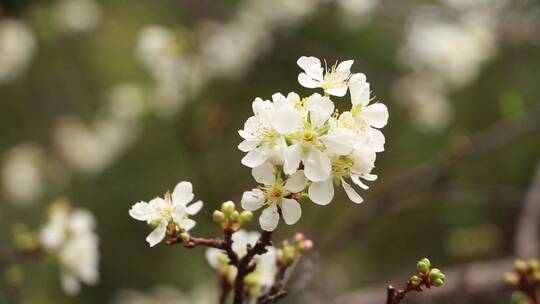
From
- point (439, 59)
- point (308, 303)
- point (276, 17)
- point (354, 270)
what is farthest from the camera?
point (354, 270)

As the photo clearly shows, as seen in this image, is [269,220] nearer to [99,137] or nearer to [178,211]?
[178,211]

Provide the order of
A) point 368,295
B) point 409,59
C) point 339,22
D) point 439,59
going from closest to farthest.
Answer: point 368,295 → point 439,59 → point 409,59 → point 339,22

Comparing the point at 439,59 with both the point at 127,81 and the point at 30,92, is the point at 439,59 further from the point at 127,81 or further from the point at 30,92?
the point at 30,92

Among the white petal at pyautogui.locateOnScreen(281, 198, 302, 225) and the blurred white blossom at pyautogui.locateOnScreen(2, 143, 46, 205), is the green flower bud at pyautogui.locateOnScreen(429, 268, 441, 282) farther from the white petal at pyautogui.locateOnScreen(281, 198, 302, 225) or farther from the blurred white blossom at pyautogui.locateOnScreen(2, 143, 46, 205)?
the blurred white blossom at pyautogui.locateOnScreen(2, 143, 46, 205)

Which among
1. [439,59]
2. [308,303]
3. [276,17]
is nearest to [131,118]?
[276,17]

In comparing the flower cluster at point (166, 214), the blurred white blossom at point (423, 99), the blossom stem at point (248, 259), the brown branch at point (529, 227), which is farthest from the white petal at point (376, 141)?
the blurred white blossom at point (423, 99)

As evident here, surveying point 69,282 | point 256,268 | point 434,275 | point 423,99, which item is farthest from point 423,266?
point 423,99

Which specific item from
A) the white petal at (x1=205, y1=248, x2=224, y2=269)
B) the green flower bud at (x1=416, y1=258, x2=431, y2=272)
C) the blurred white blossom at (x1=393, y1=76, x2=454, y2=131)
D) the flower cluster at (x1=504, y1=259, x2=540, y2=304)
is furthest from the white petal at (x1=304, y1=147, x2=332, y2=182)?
the blurred white blossom at (x1=393, y1=76, x2=454, y2=131)
